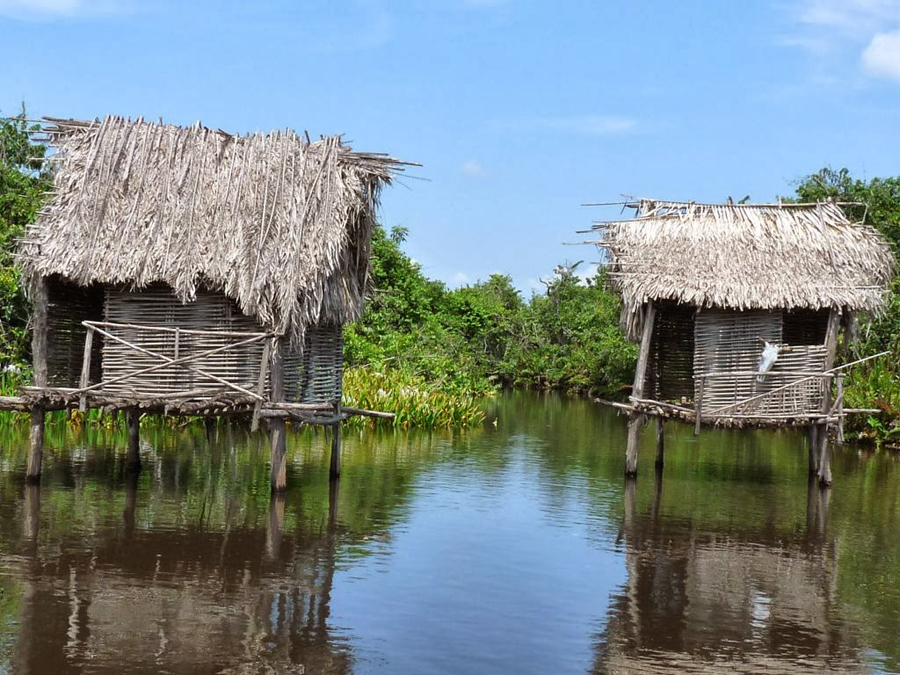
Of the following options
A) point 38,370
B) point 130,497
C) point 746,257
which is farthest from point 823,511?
point 38,370

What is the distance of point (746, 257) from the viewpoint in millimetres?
15383

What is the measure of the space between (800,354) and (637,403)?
235 cm

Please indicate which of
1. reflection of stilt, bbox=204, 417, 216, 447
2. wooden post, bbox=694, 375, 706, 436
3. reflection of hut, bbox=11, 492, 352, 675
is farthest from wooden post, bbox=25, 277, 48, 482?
wooden post, bbox=694, 375, 706, 436

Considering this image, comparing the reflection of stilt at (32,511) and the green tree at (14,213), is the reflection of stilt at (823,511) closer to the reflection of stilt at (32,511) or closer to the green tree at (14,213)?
the reflection of stilt at (32,511)

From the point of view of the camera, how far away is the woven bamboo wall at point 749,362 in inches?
595

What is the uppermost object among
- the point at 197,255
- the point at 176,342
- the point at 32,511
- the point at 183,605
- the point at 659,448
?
the point at 197,255

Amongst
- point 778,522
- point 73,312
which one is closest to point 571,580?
point 778,522

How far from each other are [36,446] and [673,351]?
970 cm

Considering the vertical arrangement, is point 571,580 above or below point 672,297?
below

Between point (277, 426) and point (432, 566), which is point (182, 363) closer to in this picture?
point (277, 426)

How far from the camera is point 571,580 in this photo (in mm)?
9977

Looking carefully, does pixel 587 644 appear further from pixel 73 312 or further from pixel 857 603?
pixel 73 312

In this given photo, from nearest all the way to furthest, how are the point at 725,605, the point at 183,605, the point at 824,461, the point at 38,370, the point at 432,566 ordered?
the point at 183,605 < the point at 725,605 < the point at 432,566 < the point at 38,370 < the point at 824,461

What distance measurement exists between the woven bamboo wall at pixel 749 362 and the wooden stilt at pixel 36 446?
8434 mm
